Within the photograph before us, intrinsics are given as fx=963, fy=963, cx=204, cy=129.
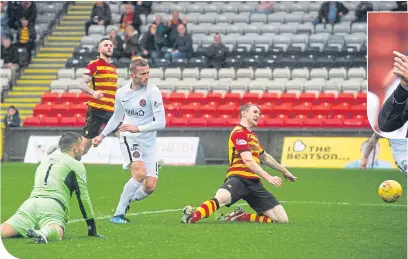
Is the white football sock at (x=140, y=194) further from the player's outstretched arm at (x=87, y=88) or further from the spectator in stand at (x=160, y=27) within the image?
the spectator in stand at (x=160, y=27)

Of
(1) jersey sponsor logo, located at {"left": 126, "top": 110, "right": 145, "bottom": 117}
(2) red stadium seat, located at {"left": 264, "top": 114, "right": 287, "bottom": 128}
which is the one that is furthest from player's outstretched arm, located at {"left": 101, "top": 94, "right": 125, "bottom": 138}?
(2) red stadium seat, located at {"left": 264, "top": 114, "right": 287, "bottom": 128}

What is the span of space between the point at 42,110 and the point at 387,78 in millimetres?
23277

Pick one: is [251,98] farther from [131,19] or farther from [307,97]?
[131,19]

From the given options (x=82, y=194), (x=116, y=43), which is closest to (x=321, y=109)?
(x=116, y=43)

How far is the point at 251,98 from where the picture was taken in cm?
2705

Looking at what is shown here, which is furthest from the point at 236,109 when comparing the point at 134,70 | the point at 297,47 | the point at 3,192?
the point at 134,70

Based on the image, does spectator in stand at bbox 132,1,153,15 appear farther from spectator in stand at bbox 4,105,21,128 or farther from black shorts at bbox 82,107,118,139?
black shorts at bbox 82,107,118,139

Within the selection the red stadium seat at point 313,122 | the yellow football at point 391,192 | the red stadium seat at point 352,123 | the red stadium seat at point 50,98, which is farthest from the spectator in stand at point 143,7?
the yellow football at point 391,192

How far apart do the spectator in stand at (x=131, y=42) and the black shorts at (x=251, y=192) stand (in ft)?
57.3

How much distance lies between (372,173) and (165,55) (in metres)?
10.2

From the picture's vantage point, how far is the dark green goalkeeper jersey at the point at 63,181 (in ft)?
32.2

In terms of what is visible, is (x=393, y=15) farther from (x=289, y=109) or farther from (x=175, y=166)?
(x=289, y=109)

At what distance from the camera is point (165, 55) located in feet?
97.7

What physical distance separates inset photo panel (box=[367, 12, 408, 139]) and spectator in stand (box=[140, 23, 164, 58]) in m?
23.5
